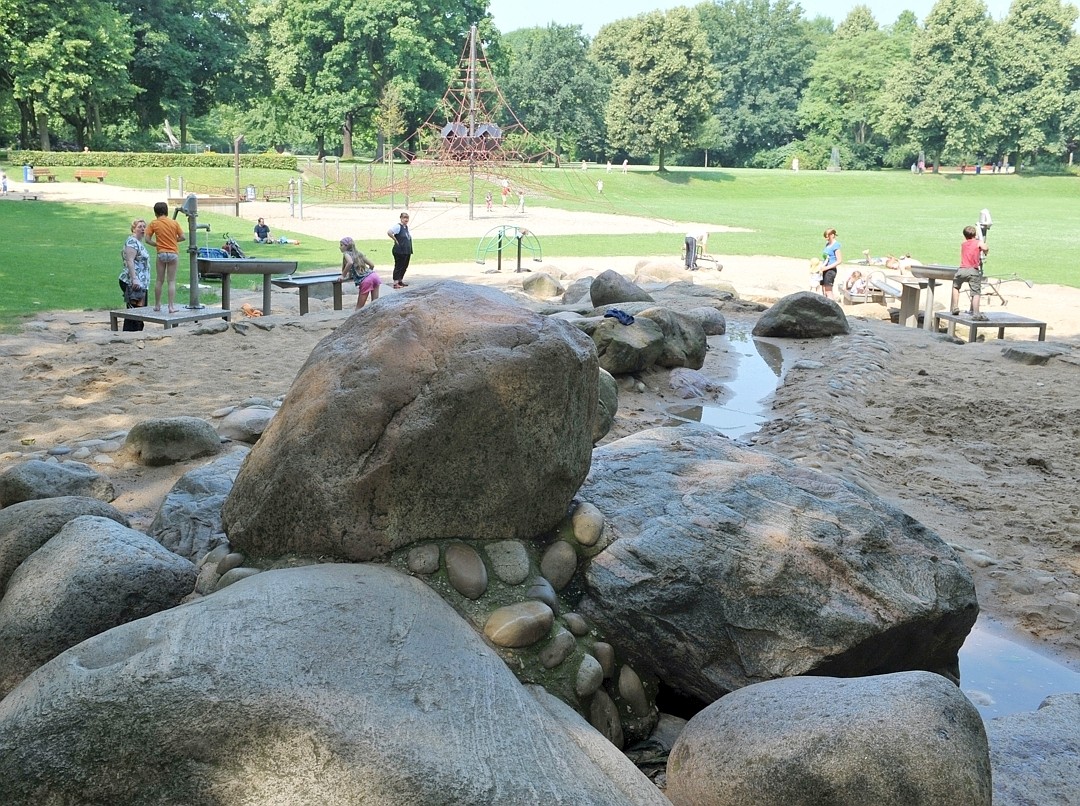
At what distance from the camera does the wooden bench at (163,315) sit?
14.1 m

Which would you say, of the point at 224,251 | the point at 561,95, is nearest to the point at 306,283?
the point at 224,251

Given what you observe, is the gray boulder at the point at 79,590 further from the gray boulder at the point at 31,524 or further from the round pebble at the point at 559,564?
the round pebble at the point at 559,564

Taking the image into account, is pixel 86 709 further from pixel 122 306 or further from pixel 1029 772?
pixel 122 306

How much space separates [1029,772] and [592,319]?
9311 millimetres

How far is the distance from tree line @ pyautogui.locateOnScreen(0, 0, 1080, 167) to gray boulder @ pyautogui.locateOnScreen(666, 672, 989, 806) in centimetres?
6112

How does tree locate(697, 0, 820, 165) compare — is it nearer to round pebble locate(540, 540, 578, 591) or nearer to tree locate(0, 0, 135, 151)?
tree locate(0, 0, 135, 151)

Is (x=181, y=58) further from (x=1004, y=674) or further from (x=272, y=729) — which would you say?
(x=272, y=729)

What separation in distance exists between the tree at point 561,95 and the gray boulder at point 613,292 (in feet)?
226

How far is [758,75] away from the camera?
95.9 metres

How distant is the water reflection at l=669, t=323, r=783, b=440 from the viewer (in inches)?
439

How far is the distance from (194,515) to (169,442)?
231 centimetres

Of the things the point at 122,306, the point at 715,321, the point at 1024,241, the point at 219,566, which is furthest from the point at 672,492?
the point at 1024,241

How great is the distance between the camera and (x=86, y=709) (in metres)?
3.05

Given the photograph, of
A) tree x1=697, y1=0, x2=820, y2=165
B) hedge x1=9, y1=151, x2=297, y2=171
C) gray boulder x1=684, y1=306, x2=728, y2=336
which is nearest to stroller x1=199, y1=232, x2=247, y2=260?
gray boulder x1=684, y1=306, x2=728, y2=336
